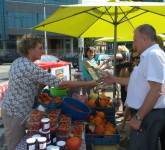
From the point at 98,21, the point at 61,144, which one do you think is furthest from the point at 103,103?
the point at 98,21

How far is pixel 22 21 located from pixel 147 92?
5473cm

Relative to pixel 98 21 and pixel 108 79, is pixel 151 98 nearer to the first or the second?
pixel 108 79

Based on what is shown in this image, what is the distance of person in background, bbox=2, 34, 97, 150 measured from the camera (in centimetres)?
288

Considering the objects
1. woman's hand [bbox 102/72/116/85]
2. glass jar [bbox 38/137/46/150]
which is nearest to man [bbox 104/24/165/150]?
woman's hand [bbox 102/72/116/85]

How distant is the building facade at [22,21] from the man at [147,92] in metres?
47.5

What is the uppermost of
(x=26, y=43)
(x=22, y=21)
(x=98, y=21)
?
(x=22, y=21)

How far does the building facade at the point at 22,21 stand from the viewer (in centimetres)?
5095

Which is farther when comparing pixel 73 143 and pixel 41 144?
pixel 73 143

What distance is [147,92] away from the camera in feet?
8.61

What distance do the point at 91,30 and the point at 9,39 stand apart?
48277mm

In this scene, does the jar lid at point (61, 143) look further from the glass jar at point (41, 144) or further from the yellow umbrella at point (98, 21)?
the yellow umbrella at point (98, 21)

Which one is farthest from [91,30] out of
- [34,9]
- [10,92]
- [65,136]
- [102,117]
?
[34,9]

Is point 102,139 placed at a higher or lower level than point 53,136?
lower

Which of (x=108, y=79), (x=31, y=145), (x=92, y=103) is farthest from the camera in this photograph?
(x=92, y=103)
